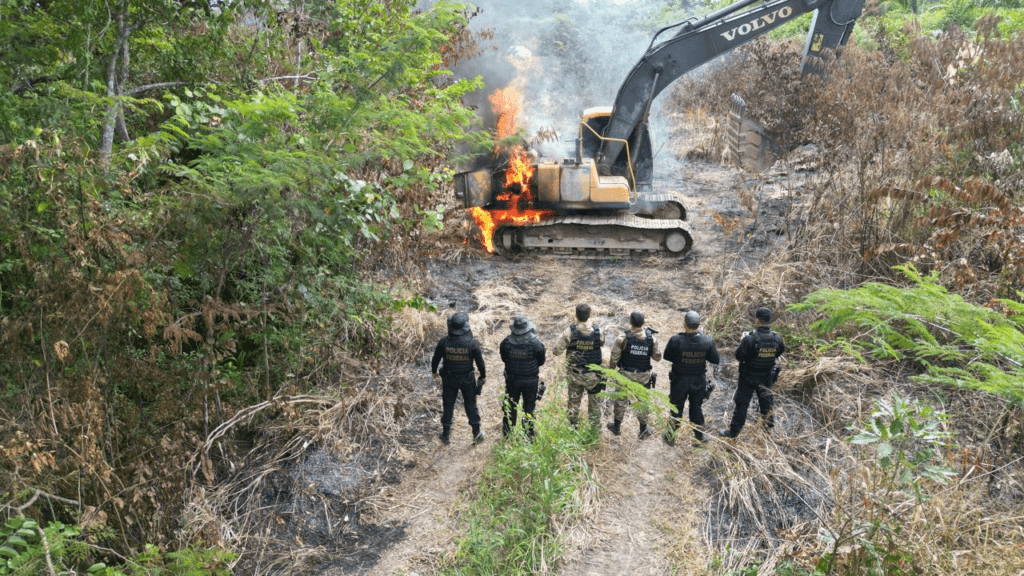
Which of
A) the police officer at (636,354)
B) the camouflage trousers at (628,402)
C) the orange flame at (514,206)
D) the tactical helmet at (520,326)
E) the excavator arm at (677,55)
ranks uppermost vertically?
the excavator arm at (677,55)

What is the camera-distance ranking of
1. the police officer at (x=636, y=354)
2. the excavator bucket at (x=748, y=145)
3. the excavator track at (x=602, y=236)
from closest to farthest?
the police officer at (x=636, y=354) → the excavator track at (x=602, y=236) → the excavator bucket at (x=748, y=145)

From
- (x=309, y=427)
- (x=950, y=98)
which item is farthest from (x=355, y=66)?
(x=950, y=98)

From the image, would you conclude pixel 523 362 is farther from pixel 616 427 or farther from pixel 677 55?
pixel 677 55

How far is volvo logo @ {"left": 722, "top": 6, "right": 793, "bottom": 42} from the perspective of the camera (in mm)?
11844

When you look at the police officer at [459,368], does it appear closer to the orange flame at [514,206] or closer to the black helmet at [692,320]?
the black helmet at [692,320]

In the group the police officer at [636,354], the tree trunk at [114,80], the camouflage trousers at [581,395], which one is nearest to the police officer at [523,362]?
the camouflage trousers at [581,395]

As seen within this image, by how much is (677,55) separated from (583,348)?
24.6 feet

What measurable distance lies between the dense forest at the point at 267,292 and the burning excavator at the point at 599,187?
2.97 meters

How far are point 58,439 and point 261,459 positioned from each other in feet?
6.63

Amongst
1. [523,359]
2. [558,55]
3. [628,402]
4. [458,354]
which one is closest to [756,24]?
[628,402]

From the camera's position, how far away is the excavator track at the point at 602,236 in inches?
459

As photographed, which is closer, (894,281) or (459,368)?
(459,368)

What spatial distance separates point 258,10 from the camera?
21.2 feet

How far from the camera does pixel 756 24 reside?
39.0 ft
